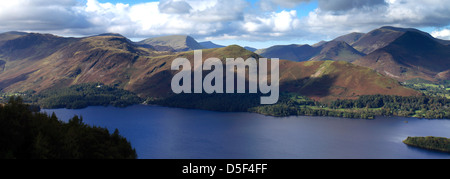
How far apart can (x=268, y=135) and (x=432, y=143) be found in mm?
56548

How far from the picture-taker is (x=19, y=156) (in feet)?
143

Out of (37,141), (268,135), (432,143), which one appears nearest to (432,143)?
(432,143)

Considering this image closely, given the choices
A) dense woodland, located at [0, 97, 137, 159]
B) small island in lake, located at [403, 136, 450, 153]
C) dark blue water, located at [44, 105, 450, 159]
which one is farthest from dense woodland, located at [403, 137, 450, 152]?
dense woodland, located at [0, 97, 137, 159]

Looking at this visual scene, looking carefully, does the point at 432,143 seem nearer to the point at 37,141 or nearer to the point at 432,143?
the point at 432,143

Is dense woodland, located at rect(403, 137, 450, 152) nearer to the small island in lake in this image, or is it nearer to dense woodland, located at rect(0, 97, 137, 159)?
the small island in lake

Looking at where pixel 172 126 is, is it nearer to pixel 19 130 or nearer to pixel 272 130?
pixel 272 130

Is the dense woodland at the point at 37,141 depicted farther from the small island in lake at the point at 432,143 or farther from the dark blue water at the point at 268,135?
the small island in lake at the point at 432,143

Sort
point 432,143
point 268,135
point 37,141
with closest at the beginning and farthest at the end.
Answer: point 37,141 < point 432,143 < point 268,135

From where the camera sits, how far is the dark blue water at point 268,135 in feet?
376

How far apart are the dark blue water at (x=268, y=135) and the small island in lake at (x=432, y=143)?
145 inches

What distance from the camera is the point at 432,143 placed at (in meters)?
126

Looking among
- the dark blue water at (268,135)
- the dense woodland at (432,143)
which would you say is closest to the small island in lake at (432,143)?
the dense woodland at (432,143)
